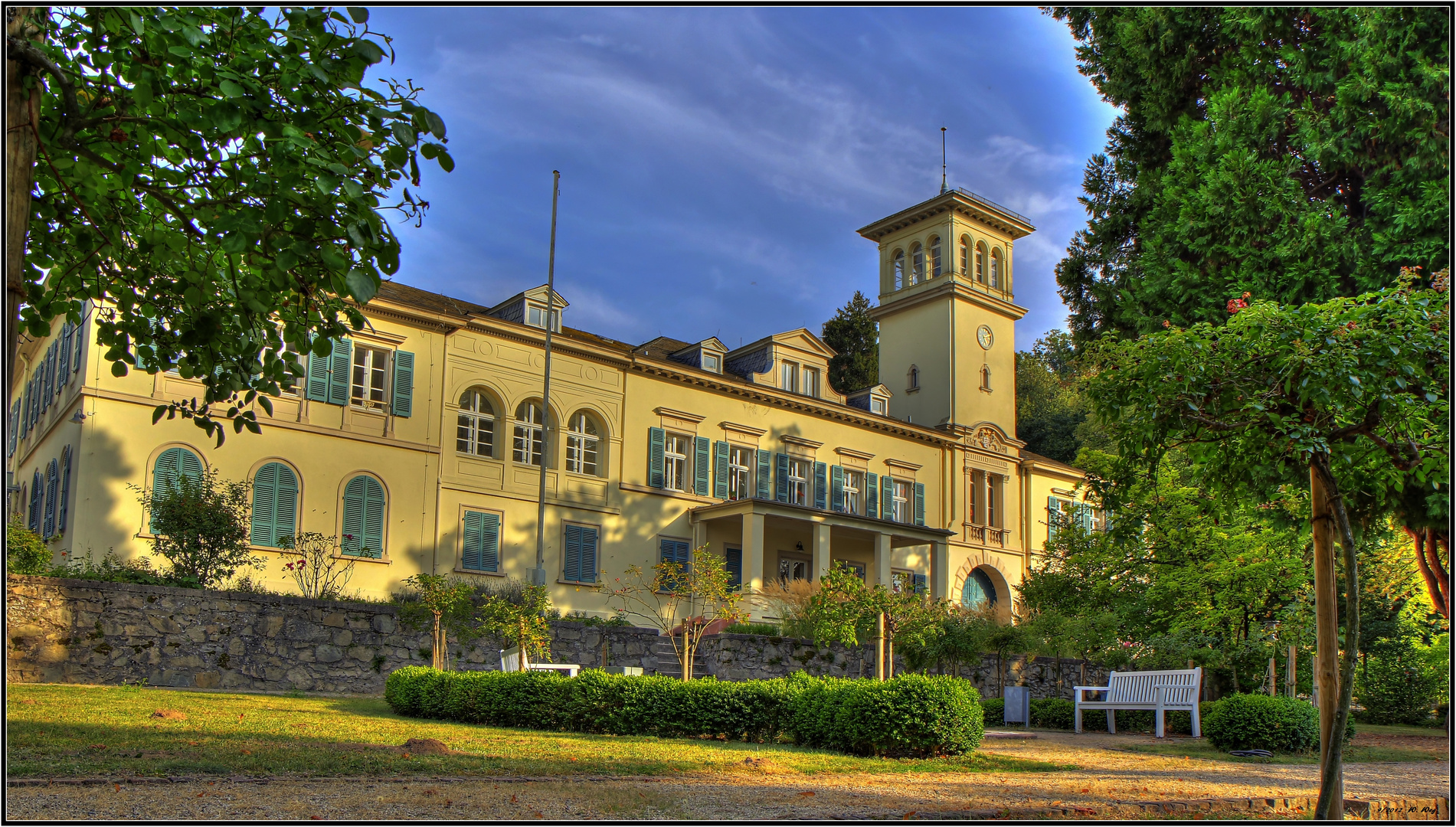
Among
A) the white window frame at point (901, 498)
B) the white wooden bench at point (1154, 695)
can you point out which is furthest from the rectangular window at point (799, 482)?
the white wooden bench at point (1154, 695)

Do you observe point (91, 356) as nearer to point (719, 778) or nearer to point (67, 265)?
point (67, 265)

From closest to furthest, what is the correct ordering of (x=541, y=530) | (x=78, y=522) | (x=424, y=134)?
1. (x=424, y=134)
2. (x=78, y=522)
3. (x=541, y=530)

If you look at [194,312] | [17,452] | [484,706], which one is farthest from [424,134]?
[17,452]

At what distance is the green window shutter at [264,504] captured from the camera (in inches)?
892

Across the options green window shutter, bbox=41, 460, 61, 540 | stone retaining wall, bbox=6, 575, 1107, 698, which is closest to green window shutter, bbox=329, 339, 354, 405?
green window shutter, bbox=41, 460, 61, 540

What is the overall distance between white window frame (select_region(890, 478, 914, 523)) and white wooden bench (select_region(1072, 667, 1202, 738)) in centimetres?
1739

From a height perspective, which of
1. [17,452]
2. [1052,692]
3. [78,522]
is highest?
[17,452]

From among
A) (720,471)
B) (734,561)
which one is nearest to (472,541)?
(720,471)

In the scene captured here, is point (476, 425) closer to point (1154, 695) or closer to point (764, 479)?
point (764, 479)

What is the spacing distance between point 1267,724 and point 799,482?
20250 millimetres

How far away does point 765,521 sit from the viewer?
29.8 m

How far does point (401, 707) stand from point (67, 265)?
28.9 ft

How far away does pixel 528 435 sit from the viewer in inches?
1089

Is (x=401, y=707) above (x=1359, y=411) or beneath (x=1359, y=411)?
beneath
